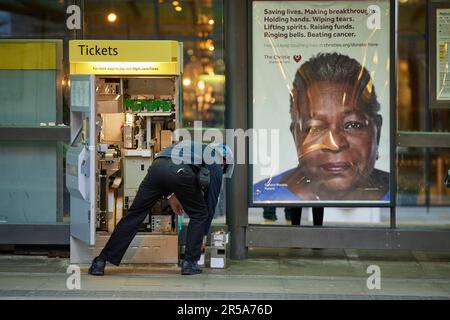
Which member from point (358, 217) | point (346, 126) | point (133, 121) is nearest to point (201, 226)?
point (133, 121)

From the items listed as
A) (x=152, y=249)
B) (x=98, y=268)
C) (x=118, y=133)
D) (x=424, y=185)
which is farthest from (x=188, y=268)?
(x=424, y=185)

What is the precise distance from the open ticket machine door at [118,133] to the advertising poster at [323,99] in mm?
1196

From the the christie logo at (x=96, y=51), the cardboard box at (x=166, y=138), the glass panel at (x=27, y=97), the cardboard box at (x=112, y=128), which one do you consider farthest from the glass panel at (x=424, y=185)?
the the christie logo at (x=96, y=51)

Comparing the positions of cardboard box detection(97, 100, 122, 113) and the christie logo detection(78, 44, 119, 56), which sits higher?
the christie logo detection(78, 44, 119, 56)

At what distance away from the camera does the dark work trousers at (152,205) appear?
8539 mm

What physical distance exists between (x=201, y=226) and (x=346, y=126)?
7.21 ft

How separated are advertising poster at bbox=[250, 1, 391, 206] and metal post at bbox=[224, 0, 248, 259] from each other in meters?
0.14

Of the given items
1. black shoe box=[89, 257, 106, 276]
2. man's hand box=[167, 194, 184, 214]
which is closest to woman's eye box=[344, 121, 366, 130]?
man's hand box=[167, 194, 184, 214]

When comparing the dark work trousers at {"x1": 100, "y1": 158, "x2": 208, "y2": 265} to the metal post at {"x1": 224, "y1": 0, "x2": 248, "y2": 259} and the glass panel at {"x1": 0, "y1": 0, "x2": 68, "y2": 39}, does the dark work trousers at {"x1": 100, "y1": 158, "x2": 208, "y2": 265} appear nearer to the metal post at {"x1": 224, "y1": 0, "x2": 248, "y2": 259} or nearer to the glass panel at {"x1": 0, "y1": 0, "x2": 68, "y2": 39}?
the metal post at {"x1": 224, "y1": 0, "x2": 248, "y2": 259}

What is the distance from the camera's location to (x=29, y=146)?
10.0 m

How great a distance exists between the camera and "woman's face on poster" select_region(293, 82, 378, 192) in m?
9.63

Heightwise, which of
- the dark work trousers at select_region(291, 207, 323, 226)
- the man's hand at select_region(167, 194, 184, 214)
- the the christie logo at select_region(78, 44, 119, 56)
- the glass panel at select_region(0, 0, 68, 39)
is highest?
the glass panel at select_region(0, 0, 68, 39)

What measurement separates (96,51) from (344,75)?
2.87m

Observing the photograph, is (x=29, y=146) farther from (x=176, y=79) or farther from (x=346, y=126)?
(x=346, y=126)
